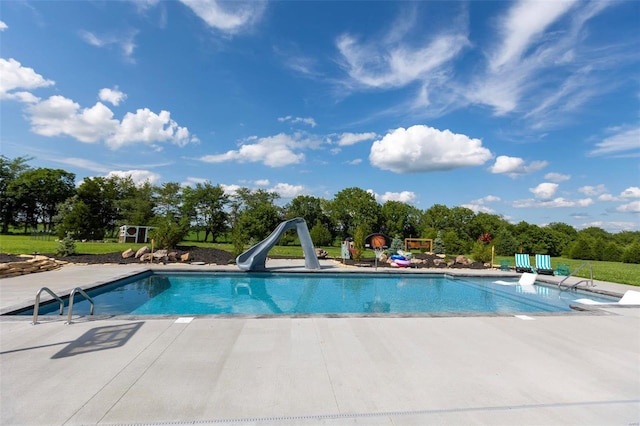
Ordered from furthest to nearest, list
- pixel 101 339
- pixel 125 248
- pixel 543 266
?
1. pixel 125 248
2. pixel 543 266
3. pixel 101 339

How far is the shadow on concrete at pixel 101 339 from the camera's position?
14.2ft

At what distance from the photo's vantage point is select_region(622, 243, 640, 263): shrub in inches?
1077

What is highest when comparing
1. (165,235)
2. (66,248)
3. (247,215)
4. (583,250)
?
(247,215)

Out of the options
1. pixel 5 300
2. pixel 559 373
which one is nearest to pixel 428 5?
pixel 559 373

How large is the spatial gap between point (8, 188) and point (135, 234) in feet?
75.1

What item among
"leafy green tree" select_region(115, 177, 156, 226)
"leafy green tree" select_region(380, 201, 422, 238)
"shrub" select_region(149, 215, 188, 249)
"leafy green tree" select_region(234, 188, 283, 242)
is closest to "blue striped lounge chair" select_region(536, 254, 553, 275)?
"leafy green tree" select_region(234, 188, 283, 242)

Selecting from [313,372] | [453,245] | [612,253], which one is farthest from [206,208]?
[612,253]

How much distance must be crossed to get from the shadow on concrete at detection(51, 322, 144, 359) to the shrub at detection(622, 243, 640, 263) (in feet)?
123

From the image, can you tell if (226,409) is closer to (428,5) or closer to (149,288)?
(149,288)

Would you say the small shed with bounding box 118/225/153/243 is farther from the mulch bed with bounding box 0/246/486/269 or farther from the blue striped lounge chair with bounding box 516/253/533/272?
the blue striped lounge chair with bounding box 516/253/533/272

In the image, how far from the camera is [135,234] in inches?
1142

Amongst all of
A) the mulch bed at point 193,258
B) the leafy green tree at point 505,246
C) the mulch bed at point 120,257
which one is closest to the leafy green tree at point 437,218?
the leafy green tree at point 505,246

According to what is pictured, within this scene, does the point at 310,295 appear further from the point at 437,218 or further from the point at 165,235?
the point at 437,218

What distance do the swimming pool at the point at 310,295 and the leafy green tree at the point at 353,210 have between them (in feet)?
102
